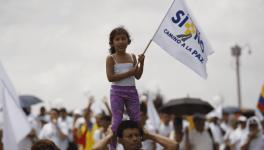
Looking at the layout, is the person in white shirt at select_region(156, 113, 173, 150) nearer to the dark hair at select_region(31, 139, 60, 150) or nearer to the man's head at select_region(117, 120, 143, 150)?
the man's head at select_region(117, 120, 143, 150)

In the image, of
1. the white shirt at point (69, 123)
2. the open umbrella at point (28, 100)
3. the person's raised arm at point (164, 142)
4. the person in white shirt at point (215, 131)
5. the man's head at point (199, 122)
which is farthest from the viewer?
the open umbrella at point (28, 100)

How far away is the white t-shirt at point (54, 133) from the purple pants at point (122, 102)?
724 centimetres

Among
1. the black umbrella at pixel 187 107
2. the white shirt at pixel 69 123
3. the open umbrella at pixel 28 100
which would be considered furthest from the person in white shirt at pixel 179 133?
the open umbrella at pixel 28 100

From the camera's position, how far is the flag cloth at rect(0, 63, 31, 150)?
812 cm

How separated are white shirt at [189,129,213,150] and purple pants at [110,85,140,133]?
6020mm

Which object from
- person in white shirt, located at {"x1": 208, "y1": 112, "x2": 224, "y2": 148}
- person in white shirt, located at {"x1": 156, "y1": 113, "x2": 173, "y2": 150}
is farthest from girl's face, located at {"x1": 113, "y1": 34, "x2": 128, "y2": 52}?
person in white shirt, located at {"x1": 208, "y1": 112, "x2": 224, "y2": 148}

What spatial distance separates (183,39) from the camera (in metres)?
7.59

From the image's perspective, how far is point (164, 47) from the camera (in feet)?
24.5

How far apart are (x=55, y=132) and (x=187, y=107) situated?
2.90 m

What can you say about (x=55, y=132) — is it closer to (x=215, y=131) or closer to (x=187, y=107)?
(x=187, y=107)

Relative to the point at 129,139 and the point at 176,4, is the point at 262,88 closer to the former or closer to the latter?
the point at 176,4

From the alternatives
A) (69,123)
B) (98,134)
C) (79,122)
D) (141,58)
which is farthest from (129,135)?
(69,123)

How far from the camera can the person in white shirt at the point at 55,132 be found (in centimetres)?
1415

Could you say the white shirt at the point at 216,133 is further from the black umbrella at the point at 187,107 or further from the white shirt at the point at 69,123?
the white shirt at the point at 69,123
